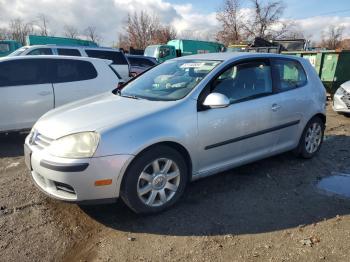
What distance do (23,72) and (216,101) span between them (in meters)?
4.02

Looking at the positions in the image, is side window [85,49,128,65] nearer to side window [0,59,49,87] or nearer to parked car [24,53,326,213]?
side window [0,59,49,87]

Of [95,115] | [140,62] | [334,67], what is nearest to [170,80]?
[95,115]

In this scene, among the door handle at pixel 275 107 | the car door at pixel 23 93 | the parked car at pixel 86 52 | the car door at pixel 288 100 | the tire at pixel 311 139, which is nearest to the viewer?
the door handle at pixel 275 107

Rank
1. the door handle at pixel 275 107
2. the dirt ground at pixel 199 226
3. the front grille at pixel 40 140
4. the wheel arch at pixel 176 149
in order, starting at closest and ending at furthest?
the dirt ground at pixel 199 226, the wheel arch at pixel 176 149, the front grille at pixel 40 140, the door handle at pixel 275 107

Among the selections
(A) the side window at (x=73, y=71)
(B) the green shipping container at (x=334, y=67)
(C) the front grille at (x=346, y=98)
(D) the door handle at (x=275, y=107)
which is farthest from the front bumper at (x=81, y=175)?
(B) the green shipping container at (x=334, y=67)

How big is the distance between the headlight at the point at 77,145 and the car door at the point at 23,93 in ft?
10.5

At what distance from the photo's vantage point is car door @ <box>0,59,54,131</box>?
589cm

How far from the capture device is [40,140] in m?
3.45

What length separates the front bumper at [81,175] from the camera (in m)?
3.04

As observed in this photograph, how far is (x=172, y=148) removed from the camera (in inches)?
137

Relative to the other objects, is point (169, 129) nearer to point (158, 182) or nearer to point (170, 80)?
point (158, 182)

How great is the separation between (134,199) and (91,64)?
4.28m

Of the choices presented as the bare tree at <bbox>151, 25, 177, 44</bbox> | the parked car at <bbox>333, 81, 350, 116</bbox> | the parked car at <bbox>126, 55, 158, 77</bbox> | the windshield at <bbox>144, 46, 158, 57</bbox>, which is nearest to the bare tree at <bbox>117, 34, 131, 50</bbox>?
the bare tree at <bbox>151, 25, 177, 44</bbox>

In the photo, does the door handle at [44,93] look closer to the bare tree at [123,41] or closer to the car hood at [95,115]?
the car hood at [95,115]
